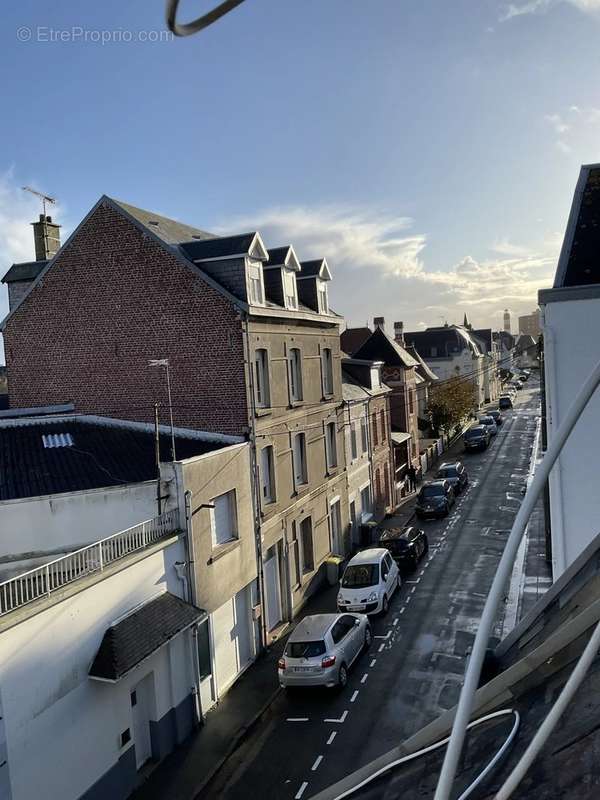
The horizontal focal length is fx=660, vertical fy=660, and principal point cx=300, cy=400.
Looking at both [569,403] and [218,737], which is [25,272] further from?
[569,403]

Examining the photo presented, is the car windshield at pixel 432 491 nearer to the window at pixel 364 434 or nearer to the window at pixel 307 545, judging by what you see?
the window at pixel 364 434

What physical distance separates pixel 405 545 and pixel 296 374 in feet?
25.5

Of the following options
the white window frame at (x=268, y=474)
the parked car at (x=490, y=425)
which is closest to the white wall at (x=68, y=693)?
the white window frame at (x=268, y=474)

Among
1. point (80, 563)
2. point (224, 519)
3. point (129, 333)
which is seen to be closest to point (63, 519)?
point (80, 563)

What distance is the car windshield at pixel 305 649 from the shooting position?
52.5 ft

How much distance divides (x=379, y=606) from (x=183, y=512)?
27.1ft

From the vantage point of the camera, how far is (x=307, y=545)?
2402cm

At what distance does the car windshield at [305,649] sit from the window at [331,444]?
1065cm

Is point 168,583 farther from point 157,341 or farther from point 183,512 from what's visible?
point 157,341

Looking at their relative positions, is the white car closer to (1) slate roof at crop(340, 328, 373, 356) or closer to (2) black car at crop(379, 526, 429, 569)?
(2) black car at crop(379, 526, 429, 569)

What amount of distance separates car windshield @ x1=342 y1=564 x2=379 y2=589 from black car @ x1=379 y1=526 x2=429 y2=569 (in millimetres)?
3666

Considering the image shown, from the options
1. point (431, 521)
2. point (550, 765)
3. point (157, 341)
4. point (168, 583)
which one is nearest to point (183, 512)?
point (168, 583)

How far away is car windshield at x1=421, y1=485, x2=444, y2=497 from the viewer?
1320 inches

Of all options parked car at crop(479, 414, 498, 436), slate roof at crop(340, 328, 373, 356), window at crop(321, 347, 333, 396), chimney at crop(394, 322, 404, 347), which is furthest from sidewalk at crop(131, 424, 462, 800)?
chimney at crop(394, 322, 404, 347)
